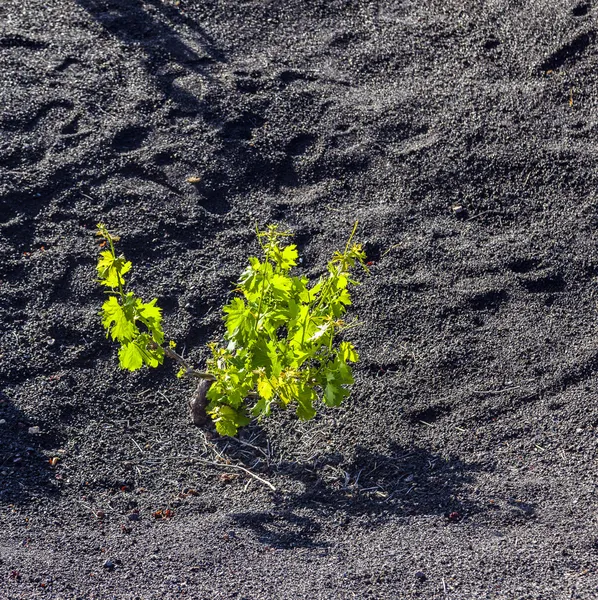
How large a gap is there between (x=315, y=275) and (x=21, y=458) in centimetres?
157

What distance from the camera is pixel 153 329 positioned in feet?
8.94

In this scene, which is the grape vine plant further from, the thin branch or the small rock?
the small rock

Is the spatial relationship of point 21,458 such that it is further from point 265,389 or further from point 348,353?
point 348,353

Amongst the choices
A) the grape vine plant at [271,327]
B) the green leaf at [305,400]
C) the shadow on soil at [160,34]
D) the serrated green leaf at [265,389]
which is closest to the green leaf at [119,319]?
the grape vine plant at [271,327]

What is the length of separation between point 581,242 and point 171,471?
222 centimetres

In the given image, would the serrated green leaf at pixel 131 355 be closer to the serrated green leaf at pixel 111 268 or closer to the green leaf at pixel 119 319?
the green leaf at pixel 119 319

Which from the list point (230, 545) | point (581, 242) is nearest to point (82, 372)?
point (230, 545)

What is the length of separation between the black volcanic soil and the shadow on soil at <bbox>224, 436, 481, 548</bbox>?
0.01 m

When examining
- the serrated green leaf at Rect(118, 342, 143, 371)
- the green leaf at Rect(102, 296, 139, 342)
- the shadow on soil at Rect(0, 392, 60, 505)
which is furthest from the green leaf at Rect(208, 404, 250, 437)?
the shadow on soil at Rect(0, 392, 60, 505)

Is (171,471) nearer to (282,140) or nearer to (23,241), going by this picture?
(23,241)

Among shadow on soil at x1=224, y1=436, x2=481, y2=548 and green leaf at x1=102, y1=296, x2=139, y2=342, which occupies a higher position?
green leaf at x1=102, y1=296, x2=139, y2=342

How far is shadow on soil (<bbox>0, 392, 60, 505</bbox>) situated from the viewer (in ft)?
10.2

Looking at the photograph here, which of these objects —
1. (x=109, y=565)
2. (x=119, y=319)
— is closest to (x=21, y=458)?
(x=109, y=565)

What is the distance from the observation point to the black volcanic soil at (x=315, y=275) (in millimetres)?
2709
